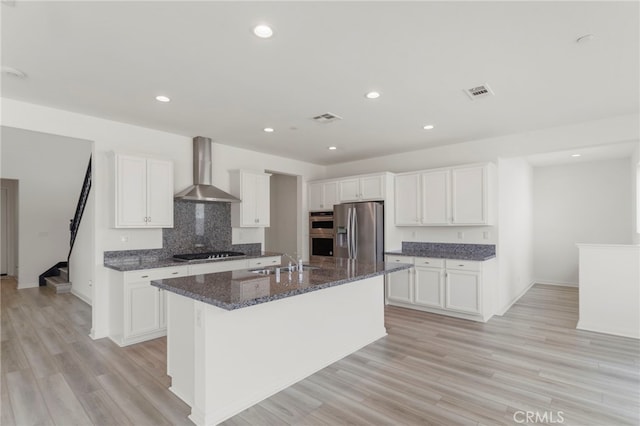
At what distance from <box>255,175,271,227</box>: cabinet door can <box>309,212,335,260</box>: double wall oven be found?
3.92ft

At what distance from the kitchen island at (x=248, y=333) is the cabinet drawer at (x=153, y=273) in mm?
1262

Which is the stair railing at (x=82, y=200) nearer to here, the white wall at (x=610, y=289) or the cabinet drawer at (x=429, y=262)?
the cabinet drawer at (x=429, y=262)

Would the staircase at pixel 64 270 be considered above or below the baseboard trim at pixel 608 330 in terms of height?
above

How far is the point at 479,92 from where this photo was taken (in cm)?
321

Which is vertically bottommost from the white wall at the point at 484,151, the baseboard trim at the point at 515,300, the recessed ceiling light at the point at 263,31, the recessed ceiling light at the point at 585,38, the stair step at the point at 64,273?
the baseboard trim at the point at 515,300

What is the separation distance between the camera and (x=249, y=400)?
97.7 inches

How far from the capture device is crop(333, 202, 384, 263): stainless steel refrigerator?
5438 millimetres

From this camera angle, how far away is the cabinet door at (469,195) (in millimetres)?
4727

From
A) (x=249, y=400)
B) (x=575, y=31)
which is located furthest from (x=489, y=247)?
(x=249, y=400)

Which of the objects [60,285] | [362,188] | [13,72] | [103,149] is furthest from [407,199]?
[60,285]

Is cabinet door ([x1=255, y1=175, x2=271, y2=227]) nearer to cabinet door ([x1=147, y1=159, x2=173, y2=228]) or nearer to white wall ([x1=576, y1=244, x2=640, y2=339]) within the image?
cabinet door ([x1=147, y1=159, x2=173, y2=228])

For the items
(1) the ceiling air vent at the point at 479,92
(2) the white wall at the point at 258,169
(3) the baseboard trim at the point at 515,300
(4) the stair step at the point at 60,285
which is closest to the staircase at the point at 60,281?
(4) the stair step at the point at 60,285

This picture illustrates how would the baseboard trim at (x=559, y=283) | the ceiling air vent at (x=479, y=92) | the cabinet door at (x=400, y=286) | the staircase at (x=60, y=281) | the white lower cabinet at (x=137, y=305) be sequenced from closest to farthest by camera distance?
the ceiling air vent at (x=479, y=92) < the white lower cabinet at (x=137, y=305) < the cabinet door at (x=400, y=286) < the staircase at (x=60, y=281) < the baseboard trim at (x=559, y=283)

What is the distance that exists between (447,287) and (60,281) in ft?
24.6
